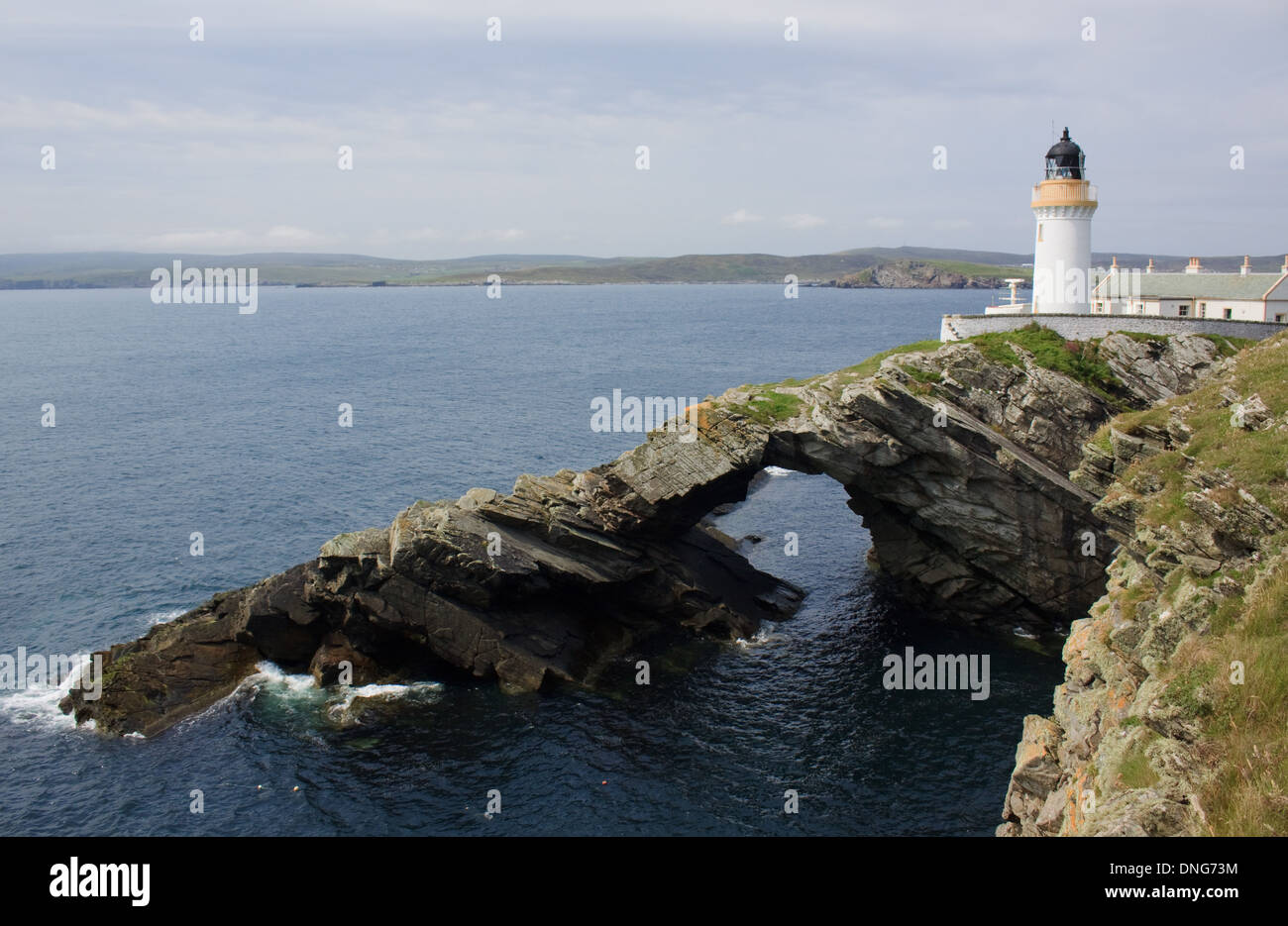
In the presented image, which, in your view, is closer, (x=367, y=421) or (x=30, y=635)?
(x=30, y=635)

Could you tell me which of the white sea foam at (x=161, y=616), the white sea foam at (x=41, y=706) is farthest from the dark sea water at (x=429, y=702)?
the white sea foam at (x=161, y=616)

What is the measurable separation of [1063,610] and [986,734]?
11.7 m

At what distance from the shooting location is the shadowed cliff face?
43500 millimetres

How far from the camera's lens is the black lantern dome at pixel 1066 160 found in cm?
5734

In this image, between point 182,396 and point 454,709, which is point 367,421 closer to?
point 182,396

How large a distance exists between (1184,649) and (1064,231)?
43343 millimetres

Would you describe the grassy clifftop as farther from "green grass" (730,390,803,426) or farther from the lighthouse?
the lighthouse

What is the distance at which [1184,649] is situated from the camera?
21.4 meters

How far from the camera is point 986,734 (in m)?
37.6

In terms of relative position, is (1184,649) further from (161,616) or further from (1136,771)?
(161,616)

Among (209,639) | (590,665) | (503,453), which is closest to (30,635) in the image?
(209,639)

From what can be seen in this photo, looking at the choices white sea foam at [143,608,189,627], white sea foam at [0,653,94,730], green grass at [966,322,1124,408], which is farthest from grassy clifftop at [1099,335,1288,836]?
white sea foam at [143,608,189,627]

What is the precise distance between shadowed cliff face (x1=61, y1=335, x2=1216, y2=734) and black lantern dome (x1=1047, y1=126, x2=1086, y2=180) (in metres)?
13.9

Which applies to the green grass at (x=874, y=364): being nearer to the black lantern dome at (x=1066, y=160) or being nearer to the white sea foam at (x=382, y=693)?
the black lantern dome at (x=1066, y=160)
